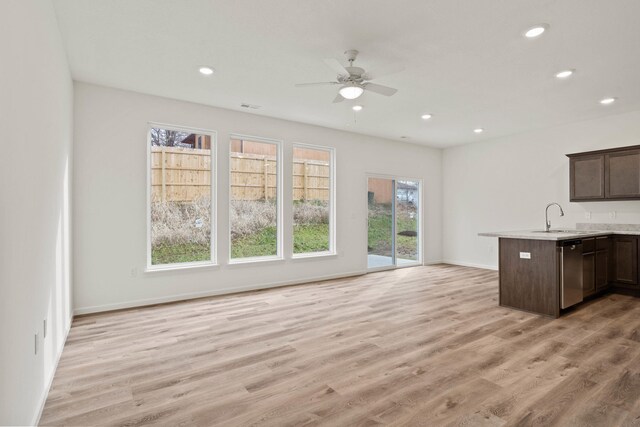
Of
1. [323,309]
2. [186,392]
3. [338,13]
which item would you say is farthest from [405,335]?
[338,13]

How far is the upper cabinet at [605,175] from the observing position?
4.99 meters

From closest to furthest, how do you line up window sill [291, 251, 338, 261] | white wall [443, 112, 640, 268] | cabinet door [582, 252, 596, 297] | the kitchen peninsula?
the kitchen peninsula → cabinet door [582, 252, 596, 297] → white wall [443, 112, 640, 268] → window sill [291, 251, 338, 261]

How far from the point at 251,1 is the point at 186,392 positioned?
2.85m

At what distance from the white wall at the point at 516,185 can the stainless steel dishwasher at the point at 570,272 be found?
1.95 m

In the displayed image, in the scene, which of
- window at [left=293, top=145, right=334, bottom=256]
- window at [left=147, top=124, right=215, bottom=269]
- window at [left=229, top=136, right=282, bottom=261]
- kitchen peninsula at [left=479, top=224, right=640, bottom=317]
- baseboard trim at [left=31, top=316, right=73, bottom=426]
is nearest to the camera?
baseboard trim at [left=31, top=316, right=73, bottom=426]

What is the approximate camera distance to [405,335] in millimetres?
3357

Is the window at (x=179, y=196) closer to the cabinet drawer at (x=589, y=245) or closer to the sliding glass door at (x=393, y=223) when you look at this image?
the sliding glass door at (x=393, y=223)

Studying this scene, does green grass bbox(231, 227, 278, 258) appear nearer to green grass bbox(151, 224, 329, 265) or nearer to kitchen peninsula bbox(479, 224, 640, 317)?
green grass bbox(151, 224, 329, 265)

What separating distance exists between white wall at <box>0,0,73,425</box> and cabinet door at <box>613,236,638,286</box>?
6772 mm

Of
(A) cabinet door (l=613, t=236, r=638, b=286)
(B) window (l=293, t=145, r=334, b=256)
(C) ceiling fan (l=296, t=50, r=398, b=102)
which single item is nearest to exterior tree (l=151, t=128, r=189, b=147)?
(B) window (l=293, t=145, r=334, b=256)

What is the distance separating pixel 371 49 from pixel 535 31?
1406mm

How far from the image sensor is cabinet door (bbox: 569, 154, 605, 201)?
17.4 feet

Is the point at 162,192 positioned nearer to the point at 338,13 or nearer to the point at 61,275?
the point at 61,275

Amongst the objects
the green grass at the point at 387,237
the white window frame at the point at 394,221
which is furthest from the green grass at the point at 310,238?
the green grass at the point at 387,237
